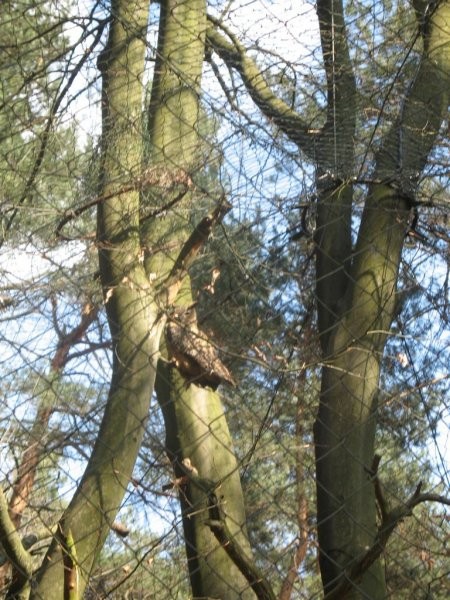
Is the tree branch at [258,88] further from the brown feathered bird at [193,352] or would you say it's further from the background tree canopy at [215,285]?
the brown feathered bird at [193,352]

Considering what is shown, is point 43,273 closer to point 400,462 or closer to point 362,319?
point 362,319

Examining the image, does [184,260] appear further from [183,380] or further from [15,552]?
[15,552]

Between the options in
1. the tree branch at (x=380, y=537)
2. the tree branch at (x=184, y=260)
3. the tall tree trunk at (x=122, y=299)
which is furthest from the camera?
the tree branch at (x=184, y=260)

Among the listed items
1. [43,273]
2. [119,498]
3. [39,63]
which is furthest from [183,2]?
[119,498]

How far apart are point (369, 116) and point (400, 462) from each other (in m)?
0.72

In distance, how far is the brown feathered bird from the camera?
1.37m

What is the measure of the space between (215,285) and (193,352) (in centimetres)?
14

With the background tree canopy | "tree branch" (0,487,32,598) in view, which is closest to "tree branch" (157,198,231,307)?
the background tree canopy

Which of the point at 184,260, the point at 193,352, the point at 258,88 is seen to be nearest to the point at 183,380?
the point at 193,352

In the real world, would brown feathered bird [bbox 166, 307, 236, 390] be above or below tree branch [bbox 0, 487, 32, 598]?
above

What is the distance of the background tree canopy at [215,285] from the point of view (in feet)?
3.93

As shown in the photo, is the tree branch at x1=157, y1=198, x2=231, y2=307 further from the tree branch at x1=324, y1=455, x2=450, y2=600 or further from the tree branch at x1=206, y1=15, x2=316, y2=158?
the tree branch at x1=324, y1=455, x2=450, y2=600

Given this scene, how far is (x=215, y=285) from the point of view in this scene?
1.49 m

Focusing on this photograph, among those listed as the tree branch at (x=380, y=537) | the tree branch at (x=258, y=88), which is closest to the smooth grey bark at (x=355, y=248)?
the tree branch at (x=258, y=88)
